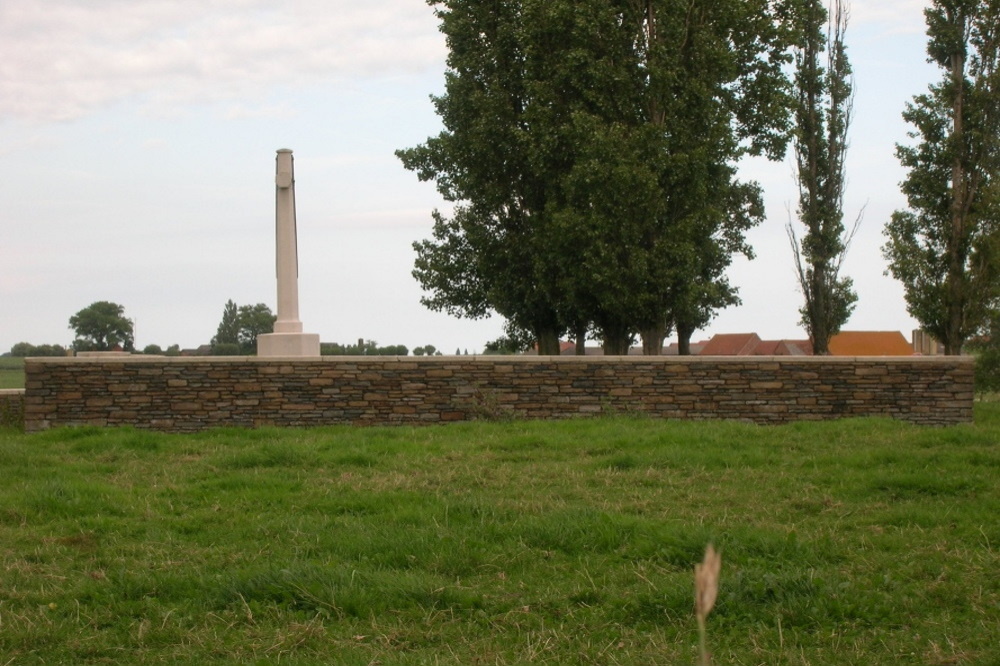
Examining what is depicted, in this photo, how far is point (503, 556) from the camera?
6.05 m

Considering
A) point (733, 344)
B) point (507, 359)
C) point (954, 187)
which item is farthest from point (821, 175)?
point (733, 344)

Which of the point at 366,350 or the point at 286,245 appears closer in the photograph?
the point at 286,245

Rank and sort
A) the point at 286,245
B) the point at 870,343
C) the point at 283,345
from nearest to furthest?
1. the point at 283,345
2. the point at 286,245
3. the point at 870,343

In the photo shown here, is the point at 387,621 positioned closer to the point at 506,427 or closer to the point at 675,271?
the point at 506,427

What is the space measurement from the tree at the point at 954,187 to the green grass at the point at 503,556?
14.6m

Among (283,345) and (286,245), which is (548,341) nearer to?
(286,245)

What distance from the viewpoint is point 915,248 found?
24.1 metres

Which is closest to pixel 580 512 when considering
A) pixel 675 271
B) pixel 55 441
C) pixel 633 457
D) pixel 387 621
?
pixel 387 621

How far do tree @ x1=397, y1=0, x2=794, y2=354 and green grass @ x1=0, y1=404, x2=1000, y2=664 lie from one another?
10.3 m

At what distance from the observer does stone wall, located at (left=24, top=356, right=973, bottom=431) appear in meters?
15.0

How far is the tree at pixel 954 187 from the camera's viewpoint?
2323 cm

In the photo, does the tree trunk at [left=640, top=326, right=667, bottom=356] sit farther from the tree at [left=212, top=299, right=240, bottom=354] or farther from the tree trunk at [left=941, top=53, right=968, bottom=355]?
the tree at [left=212, top=299, right=240, bottom=354]

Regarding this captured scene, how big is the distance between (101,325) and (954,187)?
30051 mm

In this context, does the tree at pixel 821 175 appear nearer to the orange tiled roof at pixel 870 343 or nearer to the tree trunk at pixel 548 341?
the tree trunk at pixel 548 341
